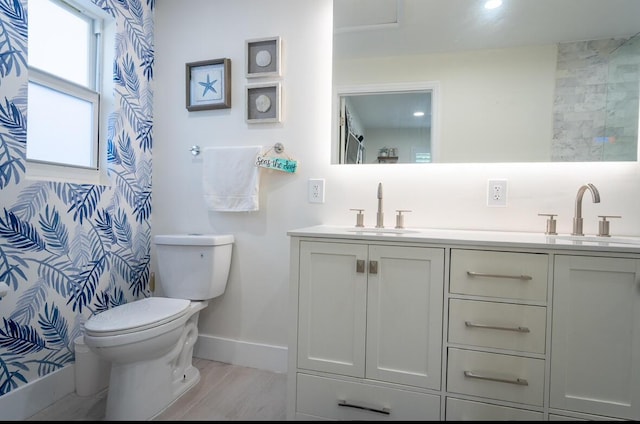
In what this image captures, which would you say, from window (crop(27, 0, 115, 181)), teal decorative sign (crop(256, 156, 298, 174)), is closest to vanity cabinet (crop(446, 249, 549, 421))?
teal decorative sign (crop(256, 156, 298, 174))

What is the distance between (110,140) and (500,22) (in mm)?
2059

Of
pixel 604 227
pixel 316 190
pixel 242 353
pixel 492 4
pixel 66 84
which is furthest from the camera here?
pixel 242 353

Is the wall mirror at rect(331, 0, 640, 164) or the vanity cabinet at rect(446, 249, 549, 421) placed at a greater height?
the wall mirror at rect(331, 0, 640, 164)

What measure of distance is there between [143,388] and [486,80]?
2.04 meters

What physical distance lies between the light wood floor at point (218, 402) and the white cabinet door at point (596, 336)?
3.51 ft

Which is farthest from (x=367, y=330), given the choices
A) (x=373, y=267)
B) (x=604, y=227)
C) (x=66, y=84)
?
(x=66, y=84)

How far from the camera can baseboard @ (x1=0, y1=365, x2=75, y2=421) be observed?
52.1 inches

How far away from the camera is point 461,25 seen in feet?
5.10

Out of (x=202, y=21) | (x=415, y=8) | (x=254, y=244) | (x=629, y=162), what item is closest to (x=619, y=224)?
(x=629, y=162)

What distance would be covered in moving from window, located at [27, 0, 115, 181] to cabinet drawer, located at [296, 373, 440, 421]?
1.58m

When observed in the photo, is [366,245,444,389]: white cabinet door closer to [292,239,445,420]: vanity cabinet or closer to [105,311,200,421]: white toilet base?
[292,239,445,420]: vanity cabinet

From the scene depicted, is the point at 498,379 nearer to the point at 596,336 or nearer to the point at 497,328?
the point at 497,328

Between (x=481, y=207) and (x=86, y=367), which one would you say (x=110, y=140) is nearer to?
(x=86, y=367)

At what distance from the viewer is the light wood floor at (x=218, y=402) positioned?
141 cm
